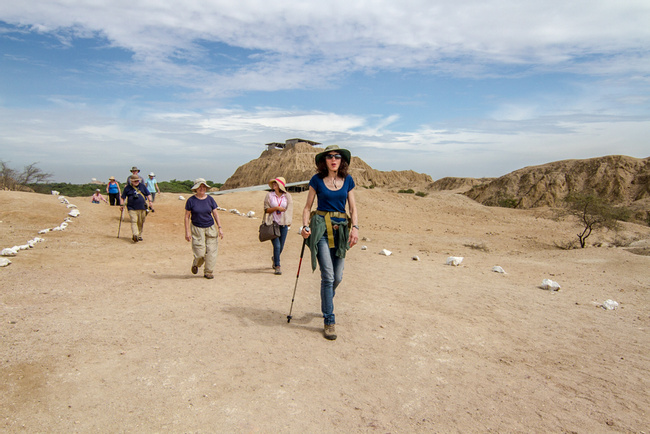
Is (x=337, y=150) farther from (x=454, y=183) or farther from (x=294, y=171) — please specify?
(x=454, y=183)

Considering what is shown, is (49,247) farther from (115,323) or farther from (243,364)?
(243,364)

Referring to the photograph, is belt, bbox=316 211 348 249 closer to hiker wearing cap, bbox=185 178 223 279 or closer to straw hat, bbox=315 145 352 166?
straw hat, bbox=315 145 352 166

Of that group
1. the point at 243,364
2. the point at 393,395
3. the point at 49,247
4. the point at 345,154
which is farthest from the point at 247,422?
the point at 49,247

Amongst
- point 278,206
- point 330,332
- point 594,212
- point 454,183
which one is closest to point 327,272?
point 330,332

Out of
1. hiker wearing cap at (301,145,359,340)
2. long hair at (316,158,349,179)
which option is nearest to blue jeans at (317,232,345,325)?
hiker wearing cap at (301,145,359,340)

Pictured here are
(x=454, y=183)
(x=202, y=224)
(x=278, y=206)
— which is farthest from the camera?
(x=454, y=183)

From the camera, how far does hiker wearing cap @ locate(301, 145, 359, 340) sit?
14.5ft

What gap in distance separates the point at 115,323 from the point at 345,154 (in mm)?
3403

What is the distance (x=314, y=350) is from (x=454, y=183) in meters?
58.2

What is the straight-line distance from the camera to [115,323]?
4695mm

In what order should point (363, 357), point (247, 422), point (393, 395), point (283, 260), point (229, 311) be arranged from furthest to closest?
point (283, 260)
point (229, 311)
point (363, 357)
point (393, 395)
point (247, 422)

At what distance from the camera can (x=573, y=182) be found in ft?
121

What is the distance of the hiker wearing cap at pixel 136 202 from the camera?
10.9 metres

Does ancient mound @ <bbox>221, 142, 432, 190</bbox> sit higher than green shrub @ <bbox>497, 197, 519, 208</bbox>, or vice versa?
ancient mound @ <bbox>221, 142, 432, 190</bbox>
